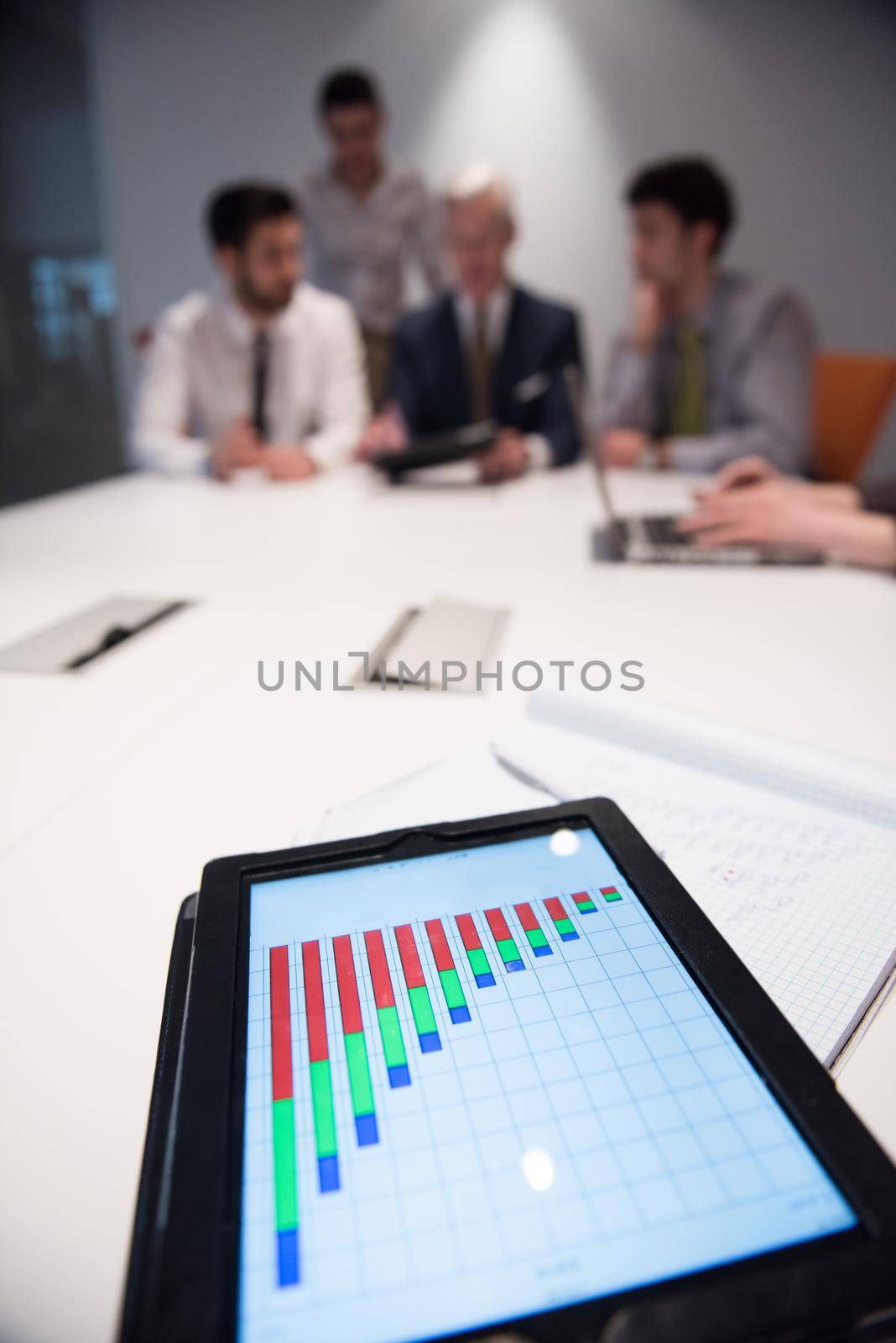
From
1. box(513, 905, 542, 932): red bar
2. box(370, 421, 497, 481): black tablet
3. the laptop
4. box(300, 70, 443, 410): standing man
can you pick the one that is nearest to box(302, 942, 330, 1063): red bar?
box(513, 905, 542, 932): red bar

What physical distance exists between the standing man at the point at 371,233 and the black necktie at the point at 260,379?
0.93 metres

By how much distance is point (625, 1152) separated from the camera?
0.31 metres

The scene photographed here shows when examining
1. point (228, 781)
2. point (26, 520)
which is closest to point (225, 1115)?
point (228, 781)

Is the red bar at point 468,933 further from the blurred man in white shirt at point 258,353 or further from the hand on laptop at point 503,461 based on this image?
the blurred man in white shirt at point 258,353

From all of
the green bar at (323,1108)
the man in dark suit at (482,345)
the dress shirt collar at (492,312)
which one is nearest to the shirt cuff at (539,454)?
the man in dark suit at (482,345)

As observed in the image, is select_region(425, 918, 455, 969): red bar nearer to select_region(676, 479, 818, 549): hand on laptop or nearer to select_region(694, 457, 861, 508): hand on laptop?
select_region(676, 479, 818, 549): hand on laptop

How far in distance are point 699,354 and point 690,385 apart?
0.08 meters

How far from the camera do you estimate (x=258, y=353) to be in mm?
2443

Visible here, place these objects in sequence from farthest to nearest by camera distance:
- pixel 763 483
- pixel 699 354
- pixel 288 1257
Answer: pixel 699 354 → pixel 763 483 → pixel 288 1257

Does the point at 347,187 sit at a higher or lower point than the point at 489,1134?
higher

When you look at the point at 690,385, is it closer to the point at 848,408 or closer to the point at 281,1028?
the point at 848,408

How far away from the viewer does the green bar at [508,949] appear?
1.36ft

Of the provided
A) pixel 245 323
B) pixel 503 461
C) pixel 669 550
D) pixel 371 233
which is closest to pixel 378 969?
pixel 669 550

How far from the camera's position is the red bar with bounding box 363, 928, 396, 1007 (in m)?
0.39
